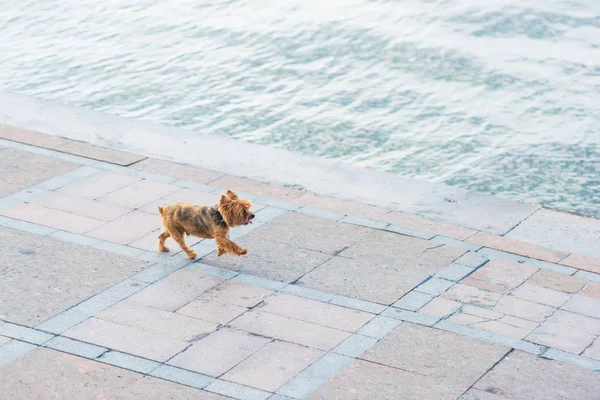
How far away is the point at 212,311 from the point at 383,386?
1705mm

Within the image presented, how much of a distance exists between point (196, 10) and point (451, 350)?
40.1 ft

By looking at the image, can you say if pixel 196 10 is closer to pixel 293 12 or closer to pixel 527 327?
pixel 293 12

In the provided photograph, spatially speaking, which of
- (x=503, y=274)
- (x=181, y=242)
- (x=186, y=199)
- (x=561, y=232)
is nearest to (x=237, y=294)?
(x=181, y=242)

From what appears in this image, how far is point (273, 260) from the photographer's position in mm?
9289

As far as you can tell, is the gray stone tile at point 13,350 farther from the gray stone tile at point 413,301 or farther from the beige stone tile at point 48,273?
the gray stone tile at point 413,301

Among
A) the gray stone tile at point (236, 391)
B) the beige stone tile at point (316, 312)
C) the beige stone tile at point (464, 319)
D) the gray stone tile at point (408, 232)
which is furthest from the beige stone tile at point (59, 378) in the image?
the gray stone tile at point (408, 232)

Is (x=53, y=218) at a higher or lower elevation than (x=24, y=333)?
higher

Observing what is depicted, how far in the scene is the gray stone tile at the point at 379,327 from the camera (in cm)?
804

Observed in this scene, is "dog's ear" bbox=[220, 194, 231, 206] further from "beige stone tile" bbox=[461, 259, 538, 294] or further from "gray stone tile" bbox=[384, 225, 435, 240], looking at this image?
"beige stone tile" bbox=[461, 259, 538, 294]

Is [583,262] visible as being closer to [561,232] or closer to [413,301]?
[561,232]

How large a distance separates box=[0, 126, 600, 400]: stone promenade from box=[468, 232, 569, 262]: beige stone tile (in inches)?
1.0

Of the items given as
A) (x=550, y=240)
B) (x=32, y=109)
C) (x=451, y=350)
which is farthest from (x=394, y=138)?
(x=451, y=350)

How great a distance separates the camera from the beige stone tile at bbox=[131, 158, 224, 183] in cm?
1131

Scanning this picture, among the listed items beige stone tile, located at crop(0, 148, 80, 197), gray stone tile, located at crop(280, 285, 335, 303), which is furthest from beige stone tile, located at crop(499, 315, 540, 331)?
beige stone tile, located at crop(0, 148, 80, 197)
